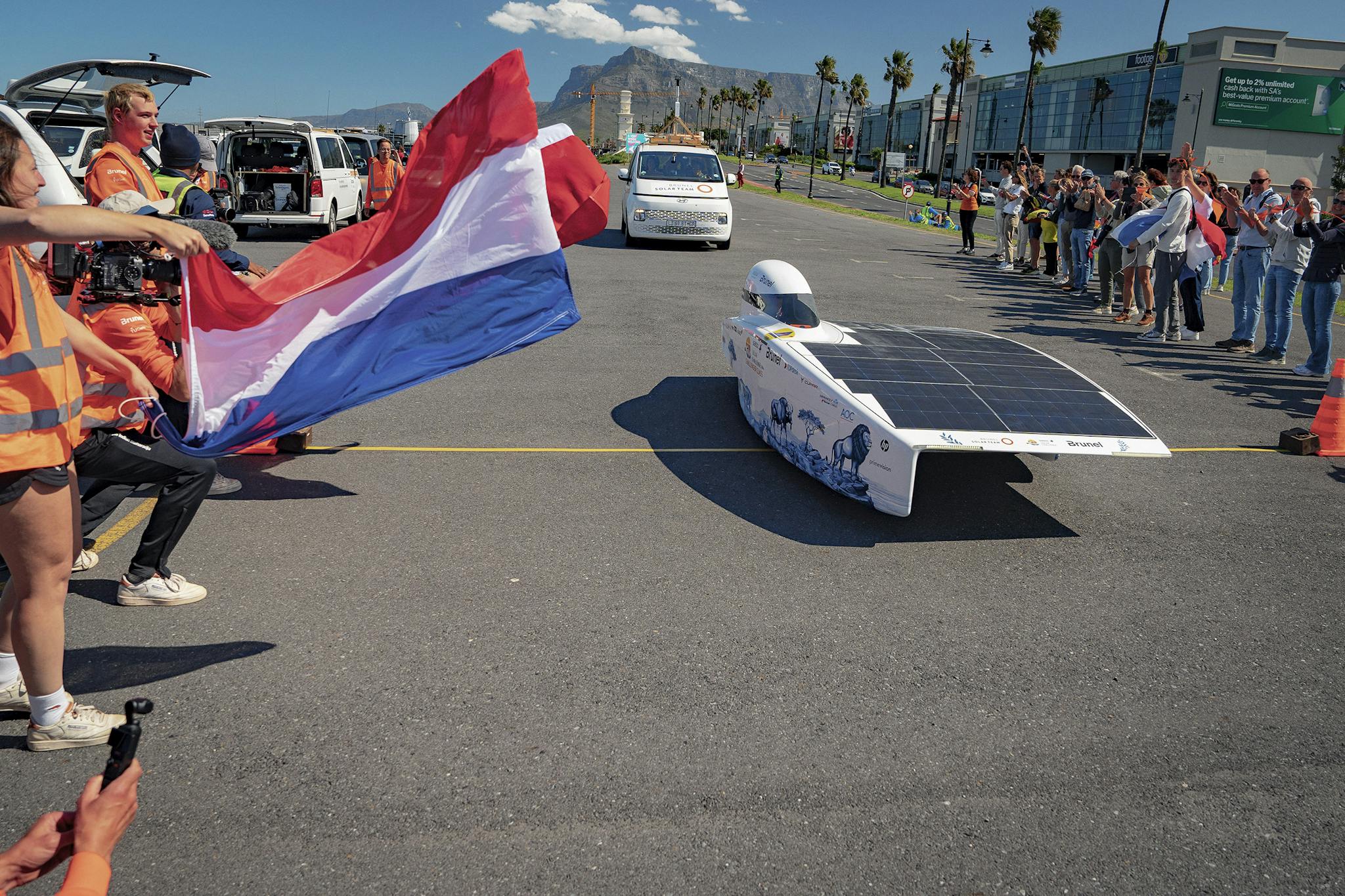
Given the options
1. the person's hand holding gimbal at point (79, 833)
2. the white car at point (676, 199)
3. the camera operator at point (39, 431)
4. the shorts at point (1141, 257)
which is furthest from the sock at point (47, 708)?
the white car at point (676, 199)

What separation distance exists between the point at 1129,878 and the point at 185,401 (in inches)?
188

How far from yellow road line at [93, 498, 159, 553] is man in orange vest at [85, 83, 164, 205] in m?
1.61

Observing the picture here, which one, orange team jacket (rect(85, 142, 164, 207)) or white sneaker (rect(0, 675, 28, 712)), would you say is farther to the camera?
orange team jacket (rect(85, 142, 164, 207))

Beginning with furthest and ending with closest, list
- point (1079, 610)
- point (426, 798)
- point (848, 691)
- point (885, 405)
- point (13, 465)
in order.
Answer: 1. point (885, 405)
2. point (1079, 610)
3. point (848, 691)
4. point (426, 798)
5. point (13, 465)

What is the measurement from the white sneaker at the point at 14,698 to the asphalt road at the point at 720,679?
0.09 metres

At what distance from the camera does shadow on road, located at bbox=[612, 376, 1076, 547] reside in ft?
18.2

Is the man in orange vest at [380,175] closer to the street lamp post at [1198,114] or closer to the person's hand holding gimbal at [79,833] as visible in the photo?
the person's hand holding gimbal at [79,833]

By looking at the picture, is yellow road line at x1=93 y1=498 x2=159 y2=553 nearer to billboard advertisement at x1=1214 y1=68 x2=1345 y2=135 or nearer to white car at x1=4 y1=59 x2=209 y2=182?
white car at x1=4 y1=59 x2=209 y2=182

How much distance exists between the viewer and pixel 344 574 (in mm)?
4746

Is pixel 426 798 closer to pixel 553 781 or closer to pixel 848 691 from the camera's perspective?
pixel 553 781

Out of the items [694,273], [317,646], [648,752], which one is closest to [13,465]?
[317,646]

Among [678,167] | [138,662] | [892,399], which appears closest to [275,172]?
[678,167]

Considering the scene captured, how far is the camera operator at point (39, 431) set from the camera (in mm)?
2699

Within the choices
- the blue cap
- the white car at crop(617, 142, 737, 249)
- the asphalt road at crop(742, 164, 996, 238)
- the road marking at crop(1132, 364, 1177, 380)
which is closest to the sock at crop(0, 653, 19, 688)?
the blue cap
